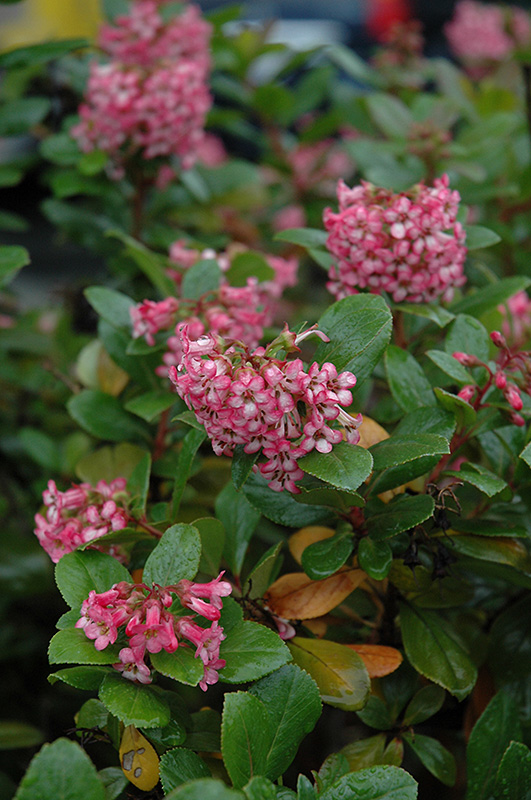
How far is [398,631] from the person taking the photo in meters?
0.81

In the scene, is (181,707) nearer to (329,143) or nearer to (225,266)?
(225,266)

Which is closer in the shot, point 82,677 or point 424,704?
point 82,677

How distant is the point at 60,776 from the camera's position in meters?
0.49

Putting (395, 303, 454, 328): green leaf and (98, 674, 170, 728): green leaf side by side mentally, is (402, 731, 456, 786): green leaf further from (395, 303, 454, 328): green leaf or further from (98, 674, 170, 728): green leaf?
(395, 303, 454, 328): green leaf

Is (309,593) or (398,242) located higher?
(398,242)

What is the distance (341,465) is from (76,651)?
0.27 m

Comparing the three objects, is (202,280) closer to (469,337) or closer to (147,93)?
(469,337)

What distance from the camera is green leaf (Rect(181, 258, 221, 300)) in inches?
34.5

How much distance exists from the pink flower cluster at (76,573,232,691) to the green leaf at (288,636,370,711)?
11 cm

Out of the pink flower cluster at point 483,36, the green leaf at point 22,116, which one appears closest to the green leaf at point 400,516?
the green leaf at point 22,116

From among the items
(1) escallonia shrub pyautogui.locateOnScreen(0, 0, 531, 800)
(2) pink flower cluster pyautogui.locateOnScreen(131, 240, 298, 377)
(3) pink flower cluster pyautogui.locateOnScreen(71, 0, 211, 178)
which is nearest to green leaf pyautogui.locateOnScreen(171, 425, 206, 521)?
(1) escallonia shrub pyautogui.locateOnScreen(0, 0, 531, 800)

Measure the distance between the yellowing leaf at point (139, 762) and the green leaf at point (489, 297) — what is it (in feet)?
1.91

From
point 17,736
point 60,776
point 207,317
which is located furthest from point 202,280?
point 17,736

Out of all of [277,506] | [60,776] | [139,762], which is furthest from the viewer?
[277,506]
